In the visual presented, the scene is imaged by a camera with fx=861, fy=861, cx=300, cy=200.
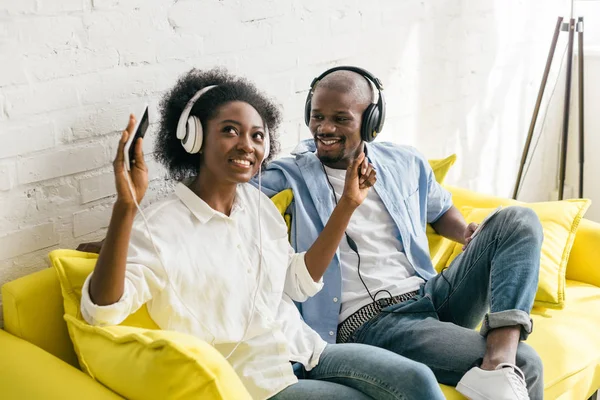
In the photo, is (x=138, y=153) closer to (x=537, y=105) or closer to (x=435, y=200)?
(x=435, y=200)

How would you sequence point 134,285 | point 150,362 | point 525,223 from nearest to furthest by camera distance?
point 150,362
point 134,285
point 525,223

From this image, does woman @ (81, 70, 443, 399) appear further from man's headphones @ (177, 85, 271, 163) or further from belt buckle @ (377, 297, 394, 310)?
belt buckle @ (377, 297, 394, 310)

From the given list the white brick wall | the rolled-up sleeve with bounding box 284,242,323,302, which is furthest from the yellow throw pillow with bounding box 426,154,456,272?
the rolled-up sleeve with bounding box 284,242,323,302

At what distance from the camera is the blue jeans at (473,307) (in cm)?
200

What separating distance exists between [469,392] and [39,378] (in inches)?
36.5

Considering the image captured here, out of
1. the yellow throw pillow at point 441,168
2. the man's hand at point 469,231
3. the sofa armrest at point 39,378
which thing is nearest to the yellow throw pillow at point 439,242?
the yellow throw pillow at point 441,168

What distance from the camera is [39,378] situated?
5.34 ft

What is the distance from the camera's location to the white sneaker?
187cm

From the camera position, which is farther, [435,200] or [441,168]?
[441,168]

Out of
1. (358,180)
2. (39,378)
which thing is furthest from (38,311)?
(358,180)

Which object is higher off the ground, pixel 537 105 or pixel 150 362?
pixel 537 105

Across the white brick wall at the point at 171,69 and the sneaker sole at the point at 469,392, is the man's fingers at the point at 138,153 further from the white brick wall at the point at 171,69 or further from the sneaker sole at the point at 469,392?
the sneaker sole at the point at 469,392

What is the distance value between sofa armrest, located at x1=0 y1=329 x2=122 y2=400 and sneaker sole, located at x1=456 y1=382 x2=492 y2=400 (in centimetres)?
80

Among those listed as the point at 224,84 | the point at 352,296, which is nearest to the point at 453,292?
the point at 352,296
